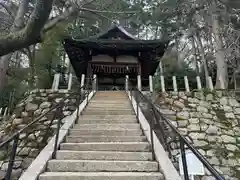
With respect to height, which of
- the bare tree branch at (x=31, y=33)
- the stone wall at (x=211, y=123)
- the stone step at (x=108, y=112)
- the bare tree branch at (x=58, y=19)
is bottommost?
the stone wall at (x=211, y=123)

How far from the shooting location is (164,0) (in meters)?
9.52

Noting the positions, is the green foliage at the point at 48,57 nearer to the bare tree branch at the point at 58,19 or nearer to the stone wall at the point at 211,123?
the bare tree branch at the point at 58,19

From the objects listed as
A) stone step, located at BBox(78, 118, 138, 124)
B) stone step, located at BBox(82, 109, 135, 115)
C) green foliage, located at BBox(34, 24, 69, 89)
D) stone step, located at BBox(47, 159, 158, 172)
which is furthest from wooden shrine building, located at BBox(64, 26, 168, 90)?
stone step, located at BBox(47, 159, 158, 172)

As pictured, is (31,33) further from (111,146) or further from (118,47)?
(118,47)

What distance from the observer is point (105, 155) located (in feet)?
10.00

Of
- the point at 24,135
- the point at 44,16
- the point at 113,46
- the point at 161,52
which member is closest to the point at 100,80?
the point at 113,46

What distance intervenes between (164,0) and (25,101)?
23.7ft

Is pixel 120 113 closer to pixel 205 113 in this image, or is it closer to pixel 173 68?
pixel 205 113

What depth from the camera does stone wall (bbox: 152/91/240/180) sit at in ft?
19.5

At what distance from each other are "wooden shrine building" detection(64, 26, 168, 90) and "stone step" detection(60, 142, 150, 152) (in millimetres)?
6265

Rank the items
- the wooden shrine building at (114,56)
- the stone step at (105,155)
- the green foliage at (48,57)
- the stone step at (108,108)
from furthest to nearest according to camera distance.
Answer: the green foliage at (48,57) → the wooden shrine building at (114,56) → the stone step at (108,108) → the stone step at (105,155)

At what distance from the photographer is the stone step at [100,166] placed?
2.73m

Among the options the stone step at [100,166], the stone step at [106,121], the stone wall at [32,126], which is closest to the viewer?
the stone step at [100,166]

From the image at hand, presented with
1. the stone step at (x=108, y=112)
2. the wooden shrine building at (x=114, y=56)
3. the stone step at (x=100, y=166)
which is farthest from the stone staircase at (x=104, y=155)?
the wooden shrine building at (x=114, y=56)
